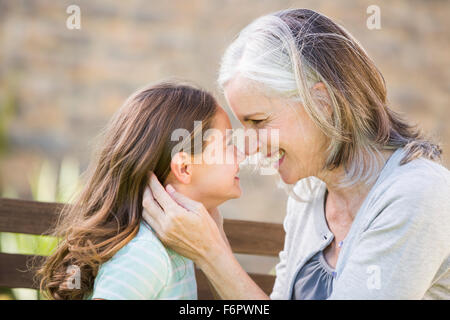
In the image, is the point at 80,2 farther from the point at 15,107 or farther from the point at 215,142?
the point at 215,142

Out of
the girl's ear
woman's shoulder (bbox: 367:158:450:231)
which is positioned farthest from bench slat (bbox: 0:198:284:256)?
woman's shoulder (bbox: 367:158:450:231)

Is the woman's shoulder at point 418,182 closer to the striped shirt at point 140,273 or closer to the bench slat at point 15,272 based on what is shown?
the striped shirt at point 140,273

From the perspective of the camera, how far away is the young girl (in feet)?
6.17

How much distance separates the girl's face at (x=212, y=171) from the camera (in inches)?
83.4

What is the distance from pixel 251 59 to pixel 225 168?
0.44 m

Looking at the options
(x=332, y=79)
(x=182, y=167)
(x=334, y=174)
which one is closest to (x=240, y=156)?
(x=182, y=167)

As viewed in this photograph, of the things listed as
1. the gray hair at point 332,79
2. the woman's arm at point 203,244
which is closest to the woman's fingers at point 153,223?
the woman's arm at point 203,244

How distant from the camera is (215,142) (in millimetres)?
2145

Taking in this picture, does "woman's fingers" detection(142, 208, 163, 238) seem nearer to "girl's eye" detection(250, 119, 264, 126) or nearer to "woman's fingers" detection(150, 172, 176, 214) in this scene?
"woman's fingers" detection(150, 172, 176, 214)

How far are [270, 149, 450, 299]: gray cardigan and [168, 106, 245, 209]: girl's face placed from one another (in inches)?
20.6

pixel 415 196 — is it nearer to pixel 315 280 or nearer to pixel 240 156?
pixel 315 280

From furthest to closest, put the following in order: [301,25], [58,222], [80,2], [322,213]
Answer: [80,2] < [58,222] < [322,213] < [301,25]

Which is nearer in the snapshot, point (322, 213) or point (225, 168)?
point (225, 168)
